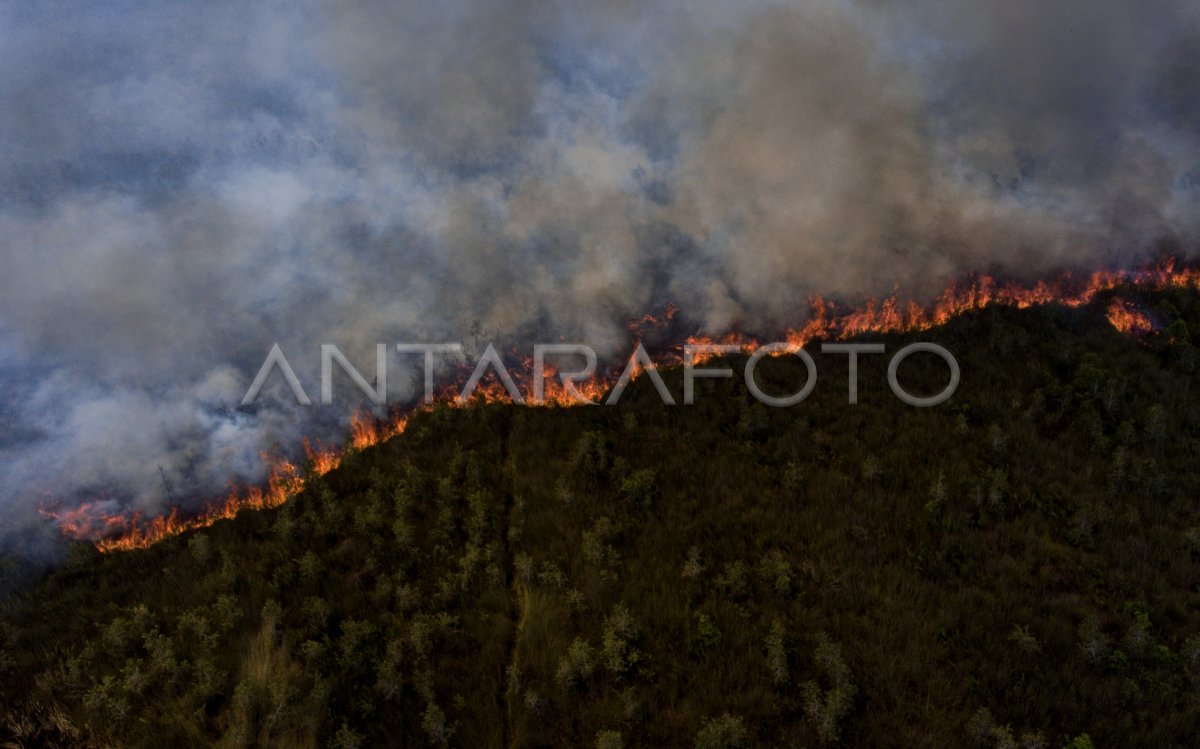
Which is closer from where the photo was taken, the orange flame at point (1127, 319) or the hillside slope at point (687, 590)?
the hillside slope at point (687, 590)

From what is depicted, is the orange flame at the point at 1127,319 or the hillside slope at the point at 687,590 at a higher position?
the orange flame at the point at 1127,319

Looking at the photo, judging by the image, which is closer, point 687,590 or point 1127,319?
point 687,590

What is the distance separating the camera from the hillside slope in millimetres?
17953

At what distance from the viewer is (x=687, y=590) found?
2170 centimetres

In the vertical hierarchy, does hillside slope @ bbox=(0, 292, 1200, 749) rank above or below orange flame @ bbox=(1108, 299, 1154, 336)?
below

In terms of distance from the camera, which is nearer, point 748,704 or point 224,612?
point 748,704

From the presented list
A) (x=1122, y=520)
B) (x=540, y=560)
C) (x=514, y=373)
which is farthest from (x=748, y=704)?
(x=514, y=373)

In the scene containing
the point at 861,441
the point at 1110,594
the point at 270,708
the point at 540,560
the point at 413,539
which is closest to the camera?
the point at 270,708

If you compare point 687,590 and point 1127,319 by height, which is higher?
point 1127,319

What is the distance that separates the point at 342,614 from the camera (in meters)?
22.6

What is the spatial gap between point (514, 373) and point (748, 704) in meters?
23.1

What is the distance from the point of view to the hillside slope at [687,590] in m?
18.0

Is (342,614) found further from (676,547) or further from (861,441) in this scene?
(861,441)

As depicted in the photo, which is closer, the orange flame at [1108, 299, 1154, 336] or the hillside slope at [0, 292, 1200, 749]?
the hillside slope at [0, 292, 1200, 749]
